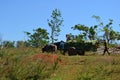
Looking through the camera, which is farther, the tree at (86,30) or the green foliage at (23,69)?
the tree at (86,30)

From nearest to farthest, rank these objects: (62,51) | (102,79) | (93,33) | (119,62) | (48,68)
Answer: (102,79)
(48,68)
(119,62)
(62,51)
(93,33)

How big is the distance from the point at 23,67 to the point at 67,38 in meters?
17.6

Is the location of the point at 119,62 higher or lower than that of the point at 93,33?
lower

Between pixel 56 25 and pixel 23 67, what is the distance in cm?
4495

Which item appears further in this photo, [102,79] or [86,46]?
[86,46]

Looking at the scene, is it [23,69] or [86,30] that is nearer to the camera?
[23,69]

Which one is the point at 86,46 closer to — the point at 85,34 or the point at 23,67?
the point at 23,67

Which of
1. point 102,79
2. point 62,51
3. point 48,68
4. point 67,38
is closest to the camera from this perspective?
point 102,79

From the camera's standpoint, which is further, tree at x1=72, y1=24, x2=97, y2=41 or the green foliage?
tree at x1=72, y1=24, x2=97, y2=41

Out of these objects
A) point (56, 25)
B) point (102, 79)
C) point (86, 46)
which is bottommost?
point (102, 79)

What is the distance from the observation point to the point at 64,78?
13742mm

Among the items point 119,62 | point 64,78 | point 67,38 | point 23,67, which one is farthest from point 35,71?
point 67,38

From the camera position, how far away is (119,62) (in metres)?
16.7

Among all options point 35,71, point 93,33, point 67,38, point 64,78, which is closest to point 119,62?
point 64,78
